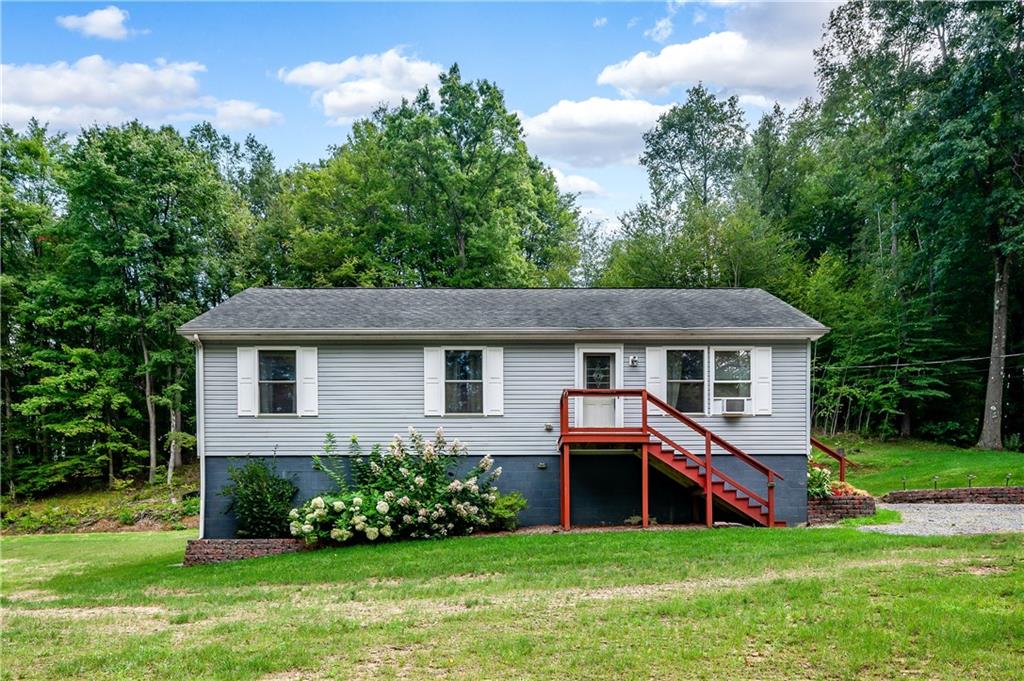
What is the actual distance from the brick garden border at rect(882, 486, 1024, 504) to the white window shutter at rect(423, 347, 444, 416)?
1064 cm

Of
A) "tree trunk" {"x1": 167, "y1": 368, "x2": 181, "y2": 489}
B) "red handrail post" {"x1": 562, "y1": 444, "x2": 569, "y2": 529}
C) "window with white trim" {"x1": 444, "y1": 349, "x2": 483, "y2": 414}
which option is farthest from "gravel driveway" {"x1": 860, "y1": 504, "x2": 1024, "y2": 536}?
"tree trunk" {"x1": 167, "y1": 368, "x2": 181, "y2": 489}

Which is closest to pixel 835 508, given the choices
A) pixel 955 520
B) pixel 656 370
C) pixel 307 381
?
pixel 955 520

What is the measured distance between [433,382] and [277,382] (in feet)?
9.86

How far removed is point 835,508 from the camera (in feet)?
42.8

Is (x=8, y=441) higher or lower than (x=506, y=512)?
lower

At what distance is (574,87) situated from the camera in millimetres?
28938

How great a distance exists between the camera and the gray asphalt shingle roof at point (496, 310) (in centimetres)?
1309

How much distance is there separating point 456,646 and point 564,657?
98 cm

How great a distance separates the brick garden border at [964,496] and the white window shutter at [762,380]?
16.6 ft

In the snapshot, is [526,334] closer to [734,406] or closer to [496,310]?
[496,310]

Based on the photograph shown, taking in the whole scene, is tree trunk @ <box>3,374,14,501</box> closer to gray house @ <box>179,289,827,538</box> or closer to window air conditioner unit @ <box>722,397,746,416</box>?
gray house @ <box>179,289,827,538</box>

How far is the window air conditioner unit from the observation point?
43.3 feet

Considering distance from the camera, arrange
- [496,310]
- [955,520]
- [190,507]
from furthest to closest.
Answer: [190,507] → [496,310] → [955,520]

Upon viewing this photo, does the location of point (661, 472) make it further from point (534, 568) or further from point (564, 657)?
point (564, 657)
